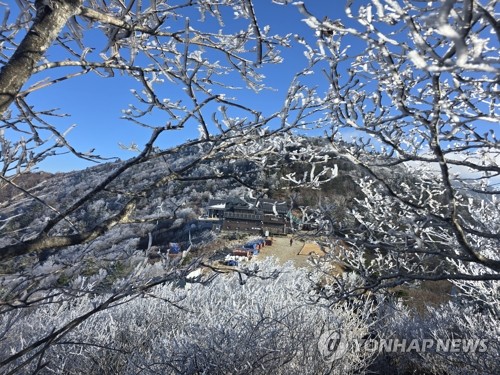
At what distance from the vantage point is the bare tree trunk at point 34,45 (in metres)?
1.36

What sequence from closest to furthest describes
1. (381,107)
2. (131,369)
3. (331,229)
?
1. (381,107)
2. (331,229)
3. (131,369)

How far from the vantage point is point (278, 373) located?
4.31 m

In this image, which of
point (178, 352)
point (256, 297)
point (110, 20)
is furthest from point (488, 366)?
point (110, 20)

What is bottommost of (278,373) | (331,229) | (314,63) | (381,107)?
(278,373)

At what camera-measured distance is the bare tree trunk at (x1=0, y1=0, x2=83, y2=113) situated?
4.48ft

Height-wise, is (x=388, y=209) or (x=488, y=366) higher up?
(x=388, y=209)

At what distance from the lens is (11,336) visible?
5.36 meters

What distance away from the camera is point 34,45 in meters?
1.44

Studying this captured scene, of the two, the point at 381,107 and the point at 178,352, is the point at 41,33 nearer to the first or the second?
the point at 381,107

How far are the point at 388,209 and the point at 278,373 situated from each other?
243 centimetres

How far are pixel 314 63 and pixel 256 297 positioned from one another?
5.59 m

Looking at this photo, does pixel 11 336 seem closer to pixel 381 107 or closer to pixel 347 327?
pixel 347 327

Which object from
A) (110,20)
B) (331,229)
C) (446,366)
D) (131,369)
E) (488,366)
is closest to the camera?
(110,20)

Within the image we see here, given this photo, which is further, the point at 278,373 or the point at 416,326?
the point at 416,326
